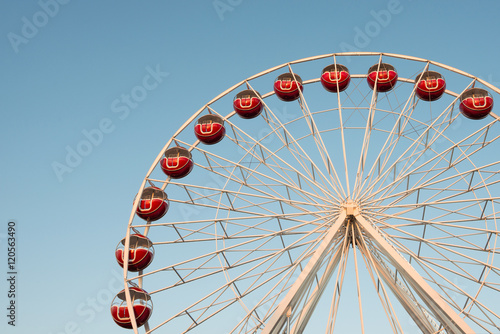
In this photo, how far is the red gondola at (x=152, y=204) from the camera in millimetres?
16453

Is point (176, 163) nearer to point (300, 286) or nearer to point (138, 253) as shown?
point (138, 253)

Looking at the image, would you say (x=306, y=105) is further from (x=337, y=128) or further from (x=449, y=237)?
(x=449, y=237)

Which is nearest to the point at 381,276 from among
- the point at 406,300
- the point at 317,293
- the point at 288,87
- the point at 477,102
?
the point at 406,300

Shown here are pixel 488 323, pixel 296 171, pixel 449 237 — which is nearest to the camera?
pixel 488 323

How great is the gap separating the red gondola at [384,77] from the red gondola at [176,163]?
20.3 ft

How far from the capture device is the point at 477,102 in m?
16.4

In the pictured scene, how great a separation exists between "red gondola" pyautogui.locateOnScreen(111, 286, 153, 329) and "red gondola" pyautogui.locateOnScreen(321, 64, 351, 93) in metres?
8.33

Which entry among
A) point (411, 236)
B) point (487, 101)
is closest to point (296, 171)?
point (411, 236)

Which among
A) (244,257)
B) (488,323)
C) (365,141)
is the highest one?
(365,141)

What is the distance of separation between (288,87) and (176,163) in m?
4.18

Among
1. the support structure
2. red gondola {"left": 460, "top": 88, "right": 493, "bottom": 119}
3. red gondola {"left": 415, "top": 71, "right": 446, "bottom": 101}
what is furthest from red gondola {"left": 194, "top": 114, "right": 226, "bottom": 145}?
red gondola {"left": 460, "top": 88, "right": 493, "bottom": 119}

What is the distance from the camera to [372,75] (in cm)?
1789

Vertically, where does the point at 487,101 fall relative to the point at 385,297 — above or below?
above

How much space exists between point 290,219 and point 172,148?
4356 millimetres
